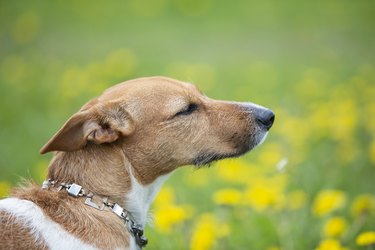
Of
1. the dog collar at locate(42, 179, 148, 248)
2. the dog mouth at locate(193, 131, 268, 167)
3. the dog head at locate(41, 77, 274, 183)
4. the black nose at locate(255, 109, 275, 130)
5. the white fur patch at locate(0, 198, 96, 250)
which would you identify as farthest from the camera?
the black nose at locate(255, 109, 275, 130)

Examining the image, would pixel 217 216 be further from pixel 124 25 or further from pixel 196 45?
pixel 124 25

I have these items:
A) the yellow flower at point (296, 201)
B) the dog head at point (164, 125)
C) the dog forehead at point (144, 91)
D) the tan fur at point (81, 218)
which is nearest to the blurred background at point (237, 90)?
the yellow flower at point (296, 201)

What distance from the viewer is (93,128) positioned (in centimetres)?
402

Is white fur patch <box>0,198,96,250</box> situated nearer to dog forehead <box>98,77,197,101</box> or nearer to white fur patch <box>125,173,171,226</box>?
white fur patch <box>125,173,171,226</box>

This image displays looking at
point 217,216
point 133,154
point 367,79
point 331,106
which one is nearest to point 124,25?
point 367,79

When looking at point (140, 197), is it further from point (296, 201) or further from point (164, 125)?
point (296, 201)

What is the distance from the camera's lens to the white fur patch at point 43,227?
3.68m

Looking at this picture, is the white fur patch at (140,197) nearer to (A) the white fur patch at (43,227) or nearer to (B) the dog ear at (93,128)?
(B) the dog ear at (93,128)

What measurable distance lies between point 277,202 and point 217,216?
2.26 ft

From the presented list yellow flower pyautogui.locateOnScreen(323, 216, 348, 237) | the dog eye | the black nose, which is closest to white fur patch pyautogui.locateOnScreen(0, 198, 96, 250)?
the dog eye

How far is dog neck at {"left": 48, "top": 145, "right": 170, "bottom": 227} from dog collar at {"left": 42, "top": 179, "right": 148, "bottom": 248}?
0.05 meters

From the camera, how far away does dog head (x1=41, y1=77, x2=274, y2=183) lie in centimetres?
412

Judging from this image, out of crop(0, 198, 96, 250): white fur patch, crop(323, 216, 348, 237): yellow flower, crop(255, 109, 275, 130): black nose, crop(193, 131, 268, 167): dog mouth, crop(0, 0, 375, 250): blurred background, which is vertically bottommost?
crop(0, 0, 375, 250): blurred background

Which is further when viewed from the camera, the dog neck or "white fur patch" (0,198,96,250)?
the dog neck
